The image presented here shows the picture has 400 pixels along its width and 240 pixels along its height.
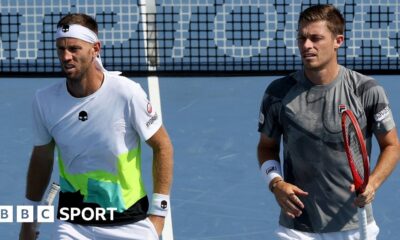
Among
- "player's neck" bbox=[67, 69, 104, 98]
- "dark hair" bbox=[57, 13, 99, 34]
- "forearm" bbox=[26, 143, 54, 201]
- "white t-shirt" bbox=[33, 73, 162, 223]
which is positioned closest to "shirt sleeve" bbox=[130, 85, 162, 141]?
"white t-shirt" bbox=[33, 73, 162, 223]

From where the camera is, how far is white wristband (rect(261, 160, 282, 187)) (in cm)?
775

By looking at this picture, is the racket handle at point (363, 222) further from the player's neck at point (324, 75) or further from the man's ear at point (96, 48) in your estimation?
the man's ear at point (96, 48)

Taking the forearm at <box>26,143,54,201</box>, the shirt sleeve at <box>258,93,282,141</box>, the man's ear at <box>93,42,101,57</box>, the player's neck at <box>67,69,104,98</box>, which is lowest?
the forearm at <box>26,143,54,201</box>

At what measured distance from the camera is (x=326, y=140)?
7562mm

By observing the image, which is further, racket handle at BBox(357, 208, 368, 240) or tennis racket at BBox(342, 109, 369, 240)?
racket handle at BBox(357, 208, 368, 240)

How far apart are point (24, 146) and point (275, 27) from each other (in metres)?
4.07

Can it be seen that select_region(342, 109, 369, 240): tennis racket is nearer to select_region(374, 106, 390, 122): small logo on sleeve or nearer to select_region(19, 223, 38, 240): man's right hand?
select_region(374, 106, 390, 122): small logo on sleeve

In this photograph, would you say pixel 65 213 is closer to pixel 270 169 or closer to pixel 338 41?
pixel 270 169

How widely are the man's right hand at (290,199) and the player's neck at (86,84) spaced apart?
1058 millimetres

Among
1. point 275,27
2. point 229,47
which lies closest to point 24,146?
point 229,47

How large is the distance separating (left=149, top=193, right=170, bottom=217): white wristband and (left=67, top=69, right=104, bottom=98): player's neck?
61cm

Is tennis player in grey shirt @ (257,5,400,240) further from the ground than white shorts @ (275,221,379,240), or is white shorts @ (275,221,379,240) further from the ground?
tennis player in grey shirt @ (257,5,400,240)

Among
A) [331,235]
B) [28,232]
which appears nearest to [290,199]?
[331,235]

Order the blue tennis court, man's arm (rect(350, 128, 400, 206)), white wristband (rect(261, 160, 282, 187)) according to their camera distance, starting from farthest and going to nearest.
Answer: the blue tennis court → white wristband (rect(261, 160, 282, 187)) → man's arm (rect(350, 128, 400, 206))
